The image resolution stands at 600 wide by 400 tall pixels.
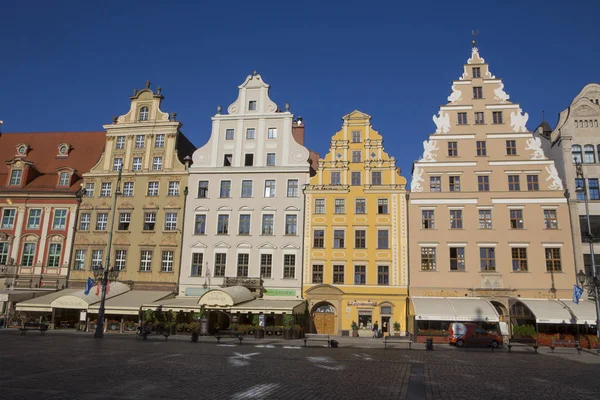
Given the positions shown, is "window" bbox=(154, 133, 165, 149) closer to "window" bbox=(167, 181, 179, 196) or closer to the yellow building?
"window" bbox=(167, 181, 179, 196)

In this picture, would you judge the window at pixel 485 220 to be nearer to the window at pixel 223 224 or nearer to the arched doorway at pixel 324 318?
the arched doorway at pixel 324 318

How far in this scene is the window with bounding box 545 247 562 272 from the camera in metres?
35.6

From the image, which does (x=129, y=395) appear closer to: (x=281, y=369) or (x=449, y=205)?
(x=281, y=369)

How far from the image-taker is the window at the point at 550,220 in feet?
Answer: 120

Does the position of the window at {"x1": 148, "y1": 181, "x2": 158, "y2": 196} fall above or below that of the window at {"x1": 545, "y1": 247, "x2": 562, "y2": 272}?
above

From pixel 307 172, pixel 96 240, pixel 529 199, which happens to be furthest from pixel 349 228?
pixel 96 240

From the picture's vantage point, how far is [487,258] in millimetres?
36625

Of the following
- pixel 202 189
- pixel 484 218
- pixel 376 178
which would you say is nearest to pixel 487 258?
pixel 484 218

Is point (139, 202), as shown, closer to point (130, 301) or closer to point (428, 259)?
point (130, 301)

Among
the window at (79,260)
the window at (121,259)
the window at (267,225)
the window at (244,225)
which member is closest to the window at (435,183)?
the window at (267,225)

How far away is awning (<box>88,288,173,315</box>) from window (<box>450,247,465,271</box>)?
21567 millimetres

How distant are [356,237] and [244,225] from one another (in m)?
9.08

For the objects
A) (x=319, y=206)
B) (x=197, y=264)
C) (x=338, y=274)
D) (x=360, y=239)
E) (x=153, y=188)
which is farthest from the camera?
(x=153, y=188)

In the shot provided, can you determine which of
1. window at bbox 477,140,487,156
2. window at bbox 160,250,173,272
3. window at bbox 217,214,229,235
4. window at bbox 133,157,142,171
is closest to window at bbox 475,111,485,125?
window at bbox 477,140,487,156
